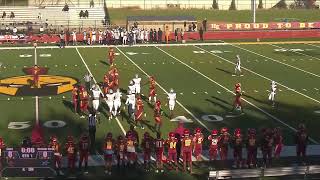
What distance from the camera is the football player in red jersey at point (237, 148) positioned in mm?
13453

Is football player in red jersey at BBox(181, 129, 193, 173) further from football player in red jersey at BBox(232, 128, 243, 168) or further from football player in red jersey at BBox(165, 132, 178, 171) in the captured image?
football player in red jersey at BBox(232, 128, 243, 168)

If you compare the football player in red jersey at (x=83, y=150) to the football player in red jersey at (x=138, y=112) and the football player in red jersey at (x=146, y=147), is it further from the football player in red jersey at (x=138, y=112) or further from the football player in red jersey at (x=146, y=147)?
the football player in red jersey at (x=138, y=112)

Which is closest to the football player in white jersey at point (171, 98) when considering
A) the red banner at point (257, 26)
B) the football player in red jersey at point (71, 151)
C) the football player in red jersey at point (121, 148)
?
the football player in red jersey at point (121, 148)

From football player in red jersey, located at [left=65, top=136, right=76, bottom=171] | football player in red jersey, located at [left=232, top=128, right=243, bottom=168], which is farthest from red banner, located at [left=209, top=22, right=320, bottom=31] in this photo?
football player in red jersey, located at [left=65, top=136, right=76, bottom=171]

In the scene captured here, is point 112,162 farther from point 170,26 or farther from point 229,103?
point 170,26

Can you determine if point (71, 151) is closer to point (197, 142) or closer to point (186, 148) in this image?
point (186, 148)

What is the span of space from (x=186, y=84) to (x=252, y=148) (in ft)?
34.2

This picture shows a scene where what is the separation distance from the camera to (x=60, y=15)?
52.9m

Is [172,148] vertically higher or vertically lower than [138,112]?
lower

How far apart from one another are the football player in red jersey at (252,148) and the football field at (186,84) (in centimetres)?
242

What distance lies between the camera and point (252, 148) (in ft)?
44.2

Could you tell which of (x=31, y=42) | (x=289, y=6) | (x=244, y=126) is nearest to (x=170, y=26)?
(x=31, y=42)

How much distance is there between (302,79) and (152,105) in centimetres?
858

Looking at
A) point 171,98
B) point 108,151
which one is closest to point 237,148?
point 108,151
